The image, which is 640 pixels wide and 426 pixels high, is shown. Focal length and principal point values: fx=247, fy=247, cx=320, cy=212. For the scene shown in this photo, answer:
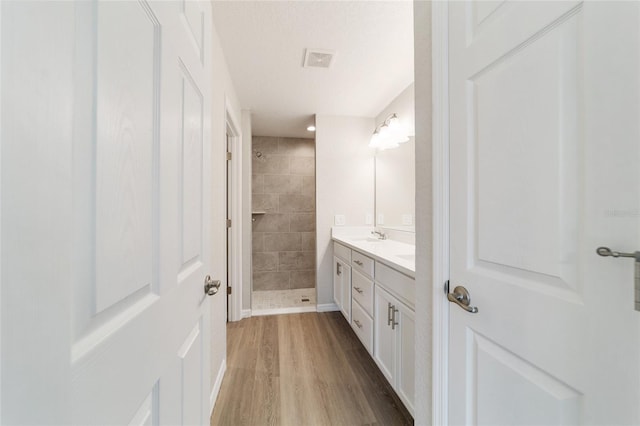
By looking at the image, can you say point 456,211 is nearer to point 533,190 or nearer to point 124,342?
point 533,190

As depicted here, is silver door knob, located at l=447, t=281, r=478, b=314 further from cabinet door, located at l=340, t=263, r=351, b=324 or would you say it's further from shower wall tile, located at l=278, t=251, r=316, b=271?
shower wall tile, located at l=278, t=251, r=316, b=271

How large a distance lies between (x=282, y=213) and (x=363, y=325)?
2.30 m

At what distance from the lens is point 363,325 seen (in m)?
1.96

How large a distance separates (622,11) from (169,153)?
931mm

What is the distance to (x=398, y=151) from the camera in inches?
97.3

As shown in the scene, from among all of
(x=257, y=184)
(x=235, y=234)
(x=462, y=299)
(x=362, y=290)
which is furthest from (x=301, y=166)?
(x=462, y=299)

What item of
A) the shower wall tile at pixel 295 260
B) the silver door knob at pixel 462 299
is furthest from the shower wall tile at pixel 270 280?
the silver door knob at pixel 462 299

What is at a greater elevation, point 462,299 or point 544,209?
point 544,209

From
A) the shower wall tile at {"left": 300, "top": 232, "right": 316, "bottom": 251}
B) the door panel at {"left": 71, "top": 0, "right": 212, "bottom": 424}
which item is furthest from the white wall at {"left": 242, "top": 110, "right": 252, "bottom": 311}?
the door panel at {"left": 71, "top": 0, "right": 212, "bottom": 424}

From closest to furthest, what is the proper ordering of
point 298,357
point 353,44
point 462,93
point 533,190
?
point 533,190
point 462,93
point 353,44
point 298,357

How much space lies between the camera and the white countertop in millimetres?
1375

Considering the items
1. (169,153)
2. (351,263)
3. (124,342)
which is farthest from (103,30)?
(351,263)

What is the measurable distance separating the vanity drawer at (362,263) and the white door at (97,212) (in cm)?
132

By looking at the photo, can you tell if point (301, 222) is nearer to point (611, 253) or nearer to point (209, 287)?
point (209, 287)
